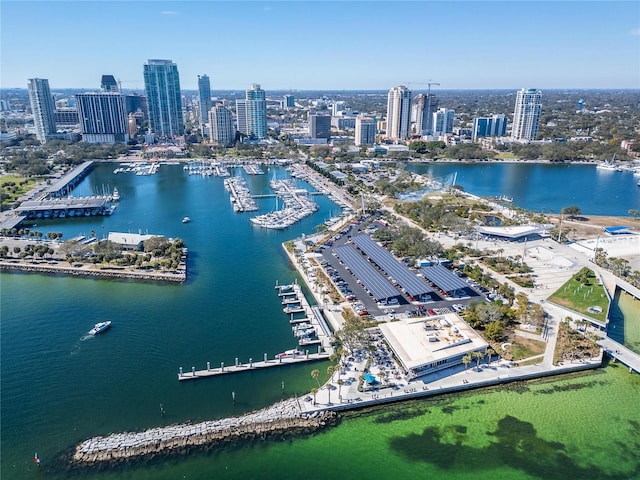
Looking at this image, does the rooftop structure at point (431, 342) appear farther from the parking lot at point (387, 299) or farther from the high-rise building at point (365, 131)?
the high-rise building at point (365, 131)

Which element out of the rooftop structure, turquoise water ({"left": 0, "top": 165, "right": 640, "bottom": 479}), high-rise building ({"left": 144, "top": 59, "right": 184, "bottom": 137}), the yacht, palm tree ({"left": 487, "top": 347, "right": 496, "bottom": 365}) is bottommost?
turquoise water ({"left": 0, "top": 165, "right": 640, "bottom": 479})

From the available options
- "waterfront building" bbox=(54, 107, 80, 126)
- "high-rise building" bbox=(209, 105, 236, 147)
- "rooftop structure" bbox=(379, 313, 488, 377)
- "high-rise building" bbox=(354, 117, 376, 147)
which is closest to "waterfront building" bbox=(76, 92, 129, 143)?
"high-rise building" bbox=(209, 105, 236, 147)

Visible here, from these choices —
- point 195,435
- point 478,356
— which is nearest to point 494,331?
point 478,356

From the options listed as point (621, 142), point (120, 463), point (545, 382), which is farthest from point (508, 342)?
point (621, 142)

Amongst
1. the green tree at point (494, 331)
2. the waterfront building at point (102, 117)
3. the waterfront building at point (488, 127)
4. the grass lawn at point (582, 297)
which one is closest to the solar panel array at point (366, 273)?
the green tree at point (494, 331)

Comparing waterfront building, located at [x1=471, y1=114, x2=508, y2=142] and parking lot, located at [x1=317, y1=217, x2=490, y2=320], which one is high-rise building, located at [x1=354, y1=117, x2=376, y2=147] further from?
parking lot, located at [x1=317, y1=217, x2=490, y2=320]

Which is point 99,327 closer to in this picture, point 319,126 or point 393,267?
point 393,267
